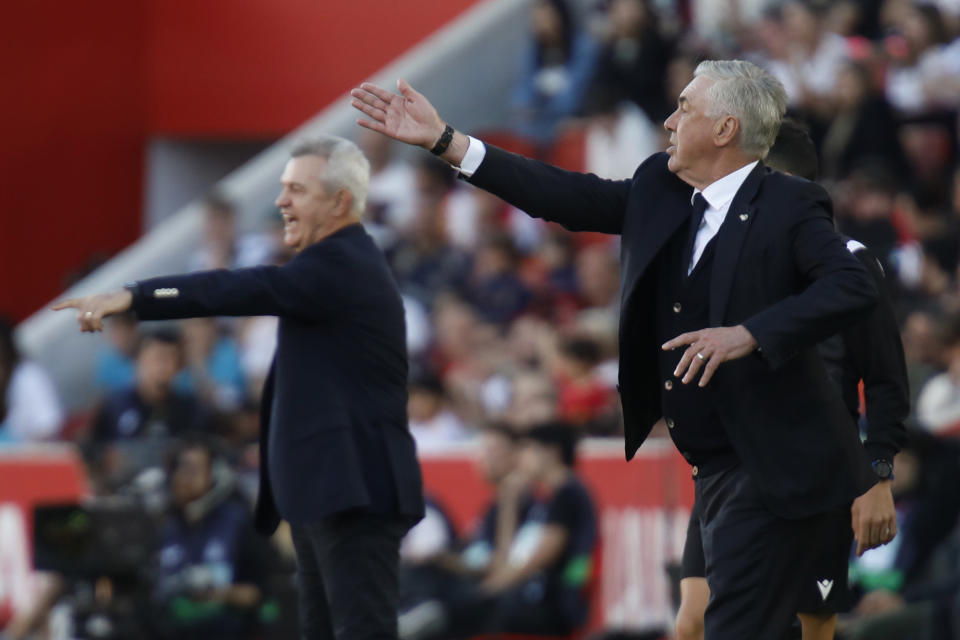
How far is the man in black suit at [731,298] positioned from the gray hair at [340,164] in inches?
45.2

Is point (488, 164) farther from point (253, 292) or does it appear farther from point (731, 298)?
point (253, 292)

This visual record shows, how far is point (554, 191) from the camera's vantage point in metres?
5.09

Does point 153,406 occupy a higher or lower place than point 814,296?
lower

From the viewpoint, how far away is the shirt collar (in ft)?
16.4

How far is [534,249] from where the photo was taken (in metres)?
12.9

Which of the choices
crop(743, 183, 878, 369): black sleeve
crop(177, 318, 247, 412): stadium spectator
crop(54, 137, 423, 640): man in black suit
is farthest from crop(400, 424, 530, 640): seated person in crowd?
crop(743, 183, 878, 369): black sleeve

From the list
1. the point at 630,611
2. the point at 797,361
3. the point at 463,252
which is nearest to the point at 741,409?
the point at 797,361

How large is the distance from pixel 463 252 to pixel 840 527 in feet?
25.9

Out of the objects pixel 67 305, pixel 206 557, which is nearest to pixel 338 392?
pixel 67 305

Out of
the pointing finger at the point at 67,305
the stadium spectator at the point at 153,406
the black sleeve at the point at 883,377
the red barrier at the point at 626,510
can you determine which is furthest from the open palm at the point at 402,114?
the stadium spectator at the point at 153,406

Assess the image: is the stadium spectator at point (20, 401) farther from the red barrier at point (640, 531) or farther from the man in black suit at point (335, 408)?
the man in black suit at point (335, 408)

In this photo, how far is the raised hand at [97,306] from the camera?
5.21 metres

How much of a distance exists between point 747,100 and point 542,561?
175 inches

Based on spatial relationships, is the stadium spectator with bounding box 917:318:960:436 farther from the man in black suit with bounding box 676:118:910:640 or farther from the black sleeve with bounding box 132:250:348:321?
the black sleeve with bounding box 132:250:348:321
